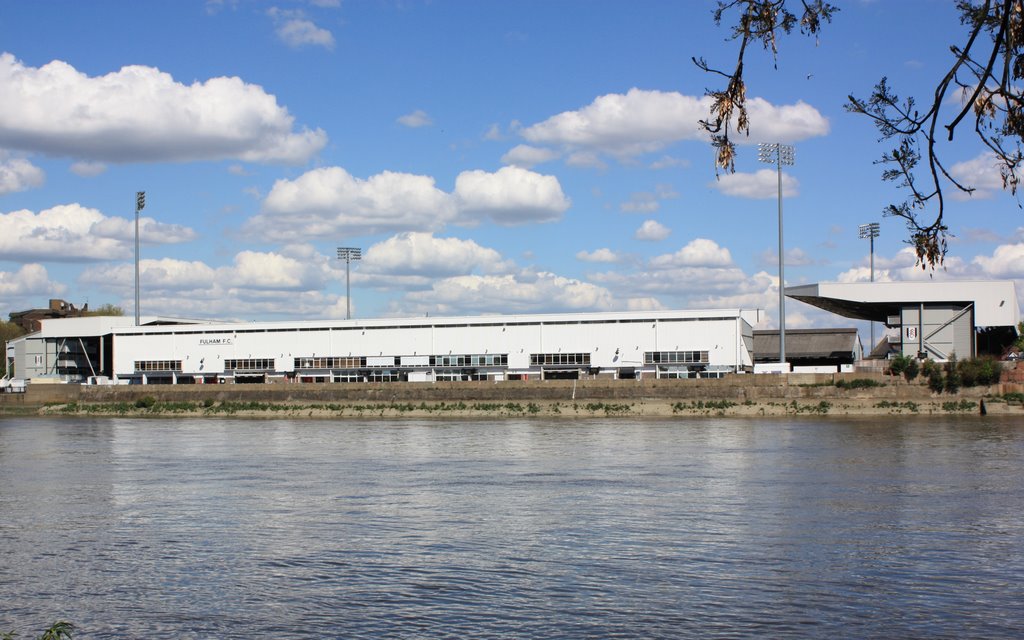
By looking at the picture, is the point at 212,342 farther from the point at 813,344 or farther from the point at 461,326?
the point at 813,344

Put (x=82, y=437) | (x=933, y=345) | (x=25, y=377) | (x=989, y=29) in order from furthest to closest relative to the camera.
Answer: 1. (x=25, y=377)
2. (x=933, y=345)
3. (x=82, y=437)
4. (x=989, y=29)

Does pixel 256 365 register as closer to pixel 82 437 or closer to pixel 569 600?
pixel 82 437

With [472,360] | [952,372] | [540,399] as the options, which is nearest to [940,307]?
[952,372]

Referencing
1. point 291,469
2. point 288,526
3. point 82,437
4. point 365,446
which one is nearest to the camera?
point 288,526

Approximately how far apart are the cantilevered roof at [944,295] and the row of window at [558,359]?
24965mm

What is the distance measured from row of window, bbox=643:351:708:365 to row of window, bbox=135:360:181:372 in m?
56.0

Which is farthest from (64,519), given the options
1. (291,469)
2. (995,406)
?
(995,406)

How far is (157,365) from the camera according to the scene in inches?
4830

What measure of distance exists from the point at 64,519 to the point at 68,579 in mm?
9068

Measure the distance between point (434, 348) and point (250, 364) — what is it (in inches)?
893

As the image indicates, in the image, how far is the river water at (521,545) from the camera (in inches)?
728

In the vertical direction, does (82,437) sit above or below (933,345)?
below

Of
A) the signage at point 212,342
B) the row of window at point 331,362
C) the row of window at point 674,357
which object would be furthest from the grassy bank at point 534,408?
the signage at point 212,342

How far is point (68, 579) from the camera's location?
72.7 ft
